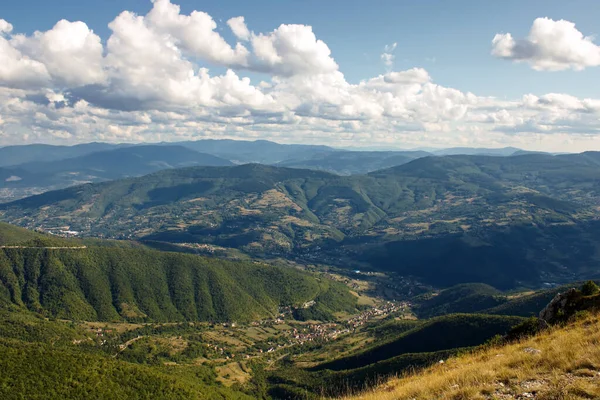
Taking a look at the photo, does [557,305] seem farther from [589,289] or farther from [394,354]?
[394,354]

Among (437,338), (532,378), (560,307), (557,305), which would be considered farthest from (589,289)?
(437,338)

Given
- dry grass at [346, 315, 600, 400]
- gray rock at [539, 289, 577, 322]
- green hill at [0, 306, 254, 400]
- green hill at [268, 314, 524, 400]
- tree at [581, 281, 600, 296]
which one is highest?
dry grass at [346, 315, 600, 400]

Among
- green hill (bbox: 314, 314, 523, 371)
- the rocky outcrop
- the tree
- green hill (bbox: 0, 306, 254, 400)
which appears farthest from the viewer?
green hill (bbox: 314, 314, 523, 371)

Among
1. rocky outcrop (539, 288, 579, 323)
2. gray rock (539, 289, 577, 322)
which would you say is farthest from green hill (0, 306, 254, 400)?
rocky outcrop (539, 288, 579, 323)

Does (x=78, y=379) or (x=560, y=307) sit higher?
(x=560, y=307)

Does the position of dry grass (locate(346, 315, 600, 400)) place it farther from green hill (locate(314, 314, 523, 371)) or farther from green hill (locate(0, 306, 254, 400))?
green hill (locate(314, 314, 523, 371))

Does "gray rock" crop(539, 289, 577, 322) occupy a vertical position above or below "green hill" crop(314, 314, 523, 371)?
above

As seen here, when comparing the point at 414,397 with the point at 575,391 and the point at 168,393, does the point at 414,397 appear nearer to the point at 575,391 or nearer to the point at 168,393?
the point at 575,391

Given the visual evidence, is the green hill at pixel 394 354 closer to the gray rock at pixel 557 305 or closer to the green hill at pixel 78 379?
the green hill at pixel 78 379

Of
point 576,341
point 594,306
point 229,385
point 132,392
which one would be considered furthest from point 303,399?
point 576,341
